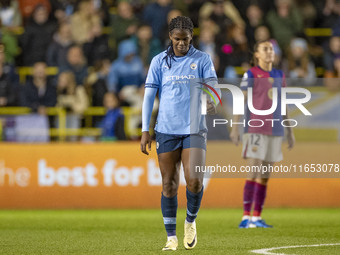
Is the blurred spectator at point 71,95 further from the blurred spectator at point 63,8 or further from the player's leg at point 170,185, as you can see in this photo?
the player's leg at point 170,185

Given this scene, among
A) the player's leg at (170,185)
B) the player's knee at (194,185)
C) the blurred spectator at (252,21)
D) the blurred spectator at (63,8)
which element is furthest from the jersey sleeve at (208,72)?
the blurred spectator at (63,8)

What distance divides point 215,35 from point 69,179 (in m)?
4.74

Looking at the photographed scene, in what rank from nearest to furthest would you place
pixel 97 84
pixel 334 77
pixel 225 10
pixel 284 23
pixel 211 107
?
pixel 211 107 → pixel 334 77 → pixel 97 84 → pixel 284 23 → pixel 225 10

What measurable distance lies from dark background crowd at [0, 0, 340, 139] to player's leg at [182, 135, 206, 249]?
7.25 metres

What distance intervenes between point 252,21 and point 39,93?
485 centimetres

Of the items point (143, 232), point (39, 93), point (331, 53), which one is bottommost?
point (143, 232)

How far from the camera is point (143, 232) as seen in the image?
10.4 metres

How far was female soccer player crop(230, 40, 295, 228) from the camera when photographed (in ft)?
34.6

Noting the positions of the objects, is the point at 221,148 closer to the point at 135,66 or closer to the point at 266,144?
the point at 266,144

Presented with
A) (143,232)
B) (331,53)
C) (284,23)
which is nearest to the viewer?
(143,232)

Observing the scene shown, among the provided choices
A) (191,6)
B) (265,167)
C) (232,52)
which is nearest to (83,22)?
(191,6)

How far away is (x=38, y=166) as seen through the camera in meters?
14.7

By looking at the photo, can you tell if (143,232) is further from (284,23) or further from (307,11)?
(307,11)

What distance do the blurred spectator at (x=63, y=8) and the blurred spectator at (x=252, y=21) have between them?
398 centimetres
